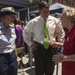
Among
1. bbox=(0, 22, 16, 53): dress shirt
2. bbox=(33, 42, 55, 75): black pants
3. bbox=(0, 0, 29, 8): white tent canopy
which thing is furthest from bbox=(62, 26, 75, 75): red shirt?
bbox=(0, 0, 29, 8): white tent canopy

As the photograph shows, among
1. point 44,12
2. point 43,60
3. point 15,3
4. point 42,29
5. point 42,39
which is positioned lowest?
point 15,3

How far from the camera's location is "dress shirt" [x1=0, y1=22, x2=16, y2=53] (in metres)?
4.59

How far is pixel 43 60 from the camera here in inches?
Answer: 217

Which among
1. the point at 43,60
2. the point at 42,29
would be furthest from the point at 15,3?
the point at 43,60

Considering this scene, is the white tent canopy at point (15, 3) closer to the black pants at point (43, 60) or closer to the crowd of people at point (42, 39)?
the crowd of people at point (42, 39)

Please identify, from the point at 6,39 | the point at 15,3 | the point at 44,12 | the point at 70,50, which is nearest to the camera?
the point at 70,50

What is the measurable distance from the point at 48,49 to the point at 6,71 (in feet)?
3.58

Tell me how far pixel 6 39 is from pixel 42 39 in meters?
1.03

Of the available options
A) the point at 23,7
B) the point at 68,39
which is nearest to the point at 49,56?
the point at 68,39

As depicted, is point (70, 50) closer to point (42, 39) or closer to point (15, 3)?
point (42, 39)

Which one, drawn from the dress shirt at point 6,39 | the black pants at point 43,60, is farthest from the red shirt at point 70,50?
the black pants at point 43,60

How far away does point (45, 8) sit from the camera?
213 inches

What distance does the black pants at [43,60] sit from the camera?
5.44 metres

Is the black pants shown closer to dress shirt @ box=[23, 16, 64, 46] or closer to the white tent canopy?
dress shirt @ box=[23, 16, 64, 46]
